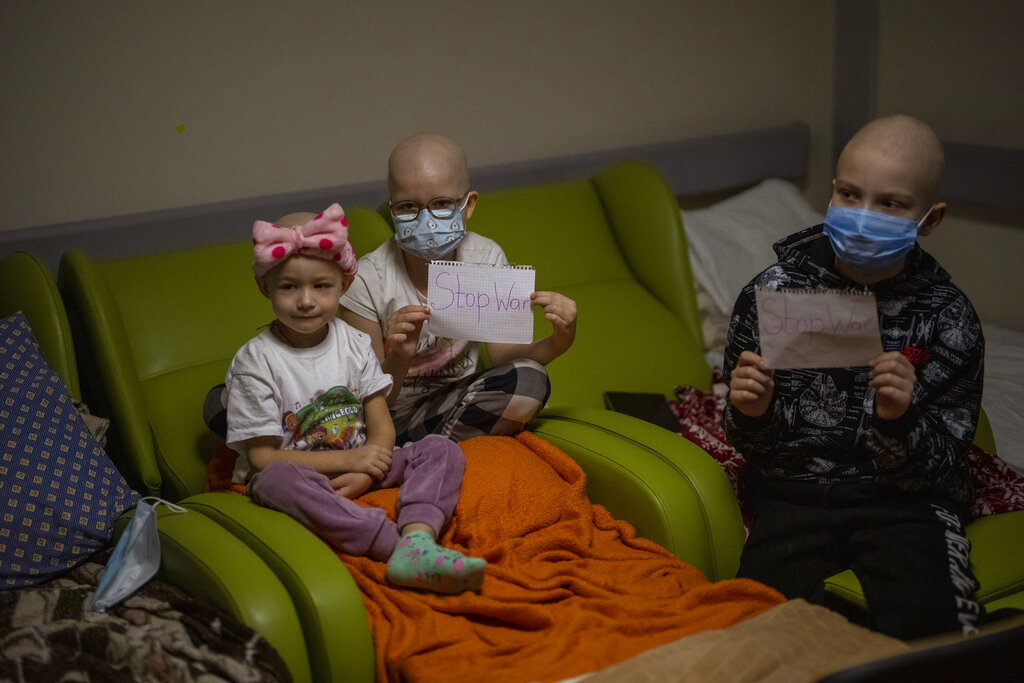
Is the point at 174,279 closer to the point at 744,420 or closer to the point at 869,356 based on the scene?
the point at 744,420

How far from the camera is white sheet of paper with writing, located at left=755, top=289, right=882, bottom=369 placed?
178 cm

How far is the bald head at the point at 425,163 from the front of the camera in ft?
6.87

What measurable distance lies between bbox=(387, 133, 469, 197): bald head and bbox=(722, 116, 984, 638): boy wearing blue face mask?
67 centimetres

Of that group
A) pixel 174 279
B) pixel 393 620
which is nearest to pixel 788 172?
pixel 174 279

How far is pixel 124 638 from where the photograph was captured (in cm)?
170

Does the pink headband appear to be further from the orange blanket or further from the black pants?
the black pants

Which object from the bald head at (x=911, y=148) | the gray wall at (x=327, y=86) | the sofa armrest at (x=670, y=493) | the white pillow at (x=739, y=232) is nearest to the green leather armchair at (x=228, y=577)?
the sofa armrest at (x=670, y=493)

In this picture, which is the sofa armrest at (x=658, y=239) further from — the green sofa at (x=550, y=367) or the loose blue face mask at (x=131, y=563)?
the loose blue face mask at (x=131, y=563)

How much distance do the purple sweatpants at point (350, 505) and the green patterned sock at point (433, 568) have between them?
0.06m

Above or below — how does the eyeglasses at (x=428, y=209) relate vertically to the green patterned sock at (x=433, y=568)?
above

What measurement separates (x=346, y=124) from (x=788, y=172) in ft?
5.85

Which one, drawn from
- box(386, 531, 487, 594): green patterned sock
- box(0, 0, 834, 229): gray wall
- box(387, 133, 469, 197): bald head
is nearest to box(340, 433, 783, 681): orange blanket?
box(386, 531, 487, 594): green patterned sock

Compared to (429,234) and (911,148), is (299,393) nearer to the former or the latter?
(429,234)

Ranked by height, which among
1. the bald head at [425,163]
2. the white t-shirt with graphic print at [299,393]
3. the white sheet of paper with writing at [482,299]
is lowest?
the white t-shirt with graphic print at [299,393]
